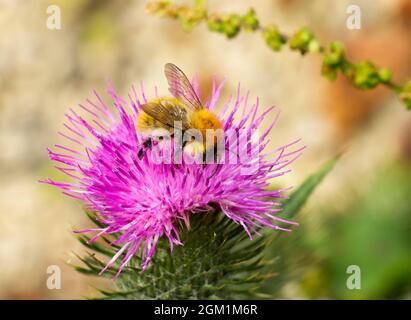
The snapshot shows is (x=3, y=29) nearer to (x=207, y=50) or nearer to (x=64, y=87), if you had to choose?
(x=64, y=87)

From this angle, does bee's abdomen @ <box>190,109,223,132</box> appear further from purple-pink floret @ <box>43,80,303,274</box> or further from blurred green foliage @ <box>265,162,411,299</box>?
blurred green foliage @ <box>265,162,411,299</box>

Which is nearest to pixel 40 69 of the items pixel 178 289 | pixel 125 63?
pixel 125 63

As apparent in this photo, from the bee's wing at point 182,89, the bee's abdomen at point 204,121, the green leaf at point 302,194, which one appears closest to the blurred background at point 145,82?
the green leaf at point 302,194

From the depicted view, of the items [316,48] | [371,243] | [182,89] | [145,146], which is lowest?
[371,243]

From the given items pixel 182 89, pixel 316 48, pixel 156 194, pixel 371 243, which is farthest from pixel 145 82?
pixel 156 194

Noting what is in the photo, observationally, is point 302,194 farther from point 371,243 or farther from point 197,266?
point 371,243

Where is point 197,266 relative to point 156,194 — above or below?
below

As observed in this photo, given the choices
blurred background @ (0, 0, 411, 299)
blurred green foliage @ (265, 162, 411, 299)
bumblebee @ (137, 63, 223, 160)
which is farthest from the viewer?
blurred background @ (0, 0, 411, 299)

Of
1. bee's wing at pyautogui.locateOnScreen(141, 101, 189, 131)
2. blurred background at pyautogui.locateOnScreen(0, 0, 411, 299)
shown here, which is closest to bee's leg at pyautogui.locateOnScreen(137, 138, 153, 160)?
bee's wing at pyautogui.locateOnScreen(141, 101, 189, 131)
